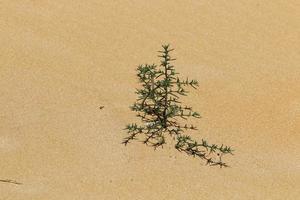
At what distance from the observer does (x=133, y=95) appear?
4.08 m

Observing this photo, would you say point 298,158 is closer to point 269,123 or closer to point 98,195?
point 269,123

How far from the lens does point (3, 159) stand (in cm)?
324

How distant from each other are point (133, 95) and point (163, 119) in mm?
446

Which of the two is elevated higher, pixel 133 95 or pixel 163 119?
pixel 133 95

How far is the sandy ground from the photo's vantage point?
3.22 meters

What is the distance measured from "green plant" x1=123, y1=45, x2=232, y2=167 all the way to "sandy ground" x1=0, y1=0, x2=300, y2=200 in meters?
0.07

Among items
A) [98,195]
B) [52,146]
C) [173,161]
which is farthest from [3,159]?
[173,161]

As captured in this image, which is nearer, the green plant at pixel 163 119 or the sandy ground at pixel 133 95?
the sandy ground at pixel 133 95

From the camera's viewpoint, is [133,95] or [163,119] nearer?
[163,119]

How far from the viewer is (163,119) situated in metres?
3.70

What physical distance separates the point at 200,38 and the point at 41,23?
1253mm

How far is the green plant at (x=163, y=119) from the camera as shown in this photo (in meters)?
3.54

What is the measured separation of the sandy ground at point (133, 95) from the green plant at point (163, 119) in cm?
7

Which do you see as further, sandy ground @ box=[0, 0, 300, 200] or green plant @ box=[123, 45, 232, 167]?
green plant @ box=[123, 45, 232, 167]
